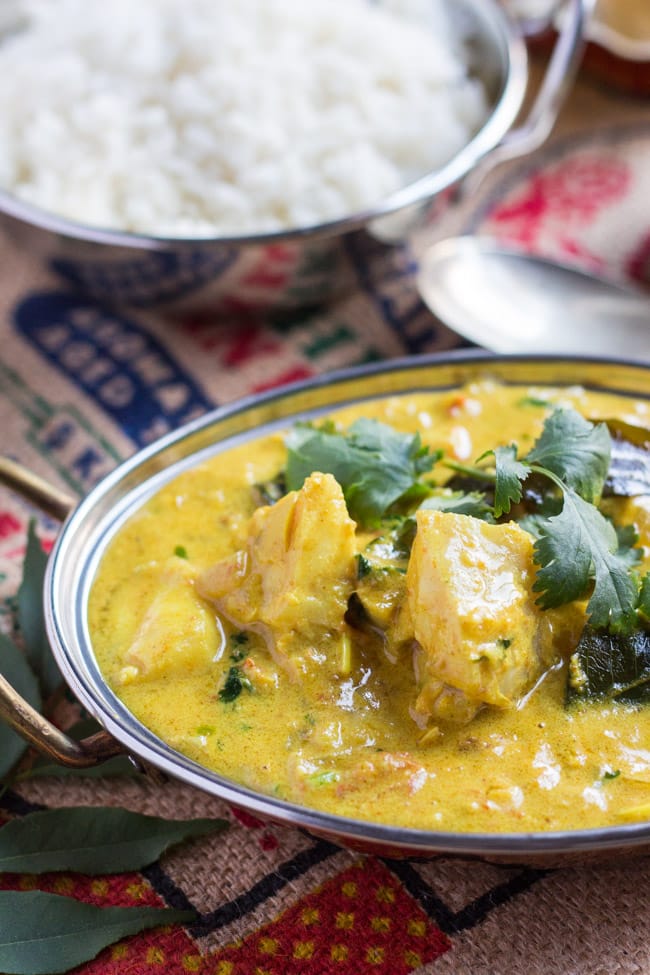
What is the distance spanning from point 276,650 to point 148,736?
1.00 ft

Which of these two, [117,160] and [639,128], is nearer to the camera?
[117,160]

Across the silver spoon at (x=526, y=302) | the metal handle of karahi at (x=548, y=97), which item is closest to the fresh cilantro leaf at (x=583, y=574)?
the silver spoon at (x=526, y=302)

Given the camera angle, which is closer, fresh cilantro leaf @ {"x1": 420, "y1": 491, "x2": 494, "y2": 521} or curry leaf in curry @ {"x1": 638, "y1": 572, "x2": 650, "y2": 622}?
curry leaf in curry @ {"x1": 638, "y1": 572, "x2": 650, "y2": 622}

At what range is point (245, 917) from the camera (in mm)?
2229

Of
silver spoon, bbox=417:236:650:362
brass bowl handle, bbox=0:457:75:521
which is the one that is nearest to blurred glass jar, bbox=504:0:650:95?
silver spoon, bbox=417:236:650:362

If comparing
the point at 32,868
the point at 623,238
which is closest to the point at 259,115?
the point at 623,238

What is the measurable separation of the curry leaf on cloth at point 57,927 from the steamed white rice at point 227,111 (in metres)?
2.32

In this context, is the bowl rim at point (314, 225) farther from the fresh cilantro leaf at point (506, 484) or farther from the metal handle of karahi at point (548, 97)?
the fresh cilantro leaf at point (506, 484)

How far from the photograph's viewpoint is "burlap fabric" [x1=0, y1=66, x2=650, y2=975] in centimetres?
215

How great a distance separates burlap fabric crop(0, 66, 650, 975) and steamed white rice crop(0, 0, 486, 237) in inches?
13.4

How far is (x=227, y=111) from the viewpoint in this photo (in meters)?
4.05

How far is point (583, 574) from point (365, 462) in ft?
1.84

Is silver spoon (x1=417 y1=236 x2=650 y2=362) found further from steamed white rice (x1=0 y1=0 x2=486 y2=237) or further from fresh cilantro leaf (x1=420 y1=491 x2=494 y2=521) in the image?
fresh cilantro leaf (x1=420 y1=491 x2=494 y2=521)

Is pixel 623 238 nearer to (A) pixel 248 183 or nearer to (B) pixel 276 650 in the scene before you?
(A) pixel 248 183
